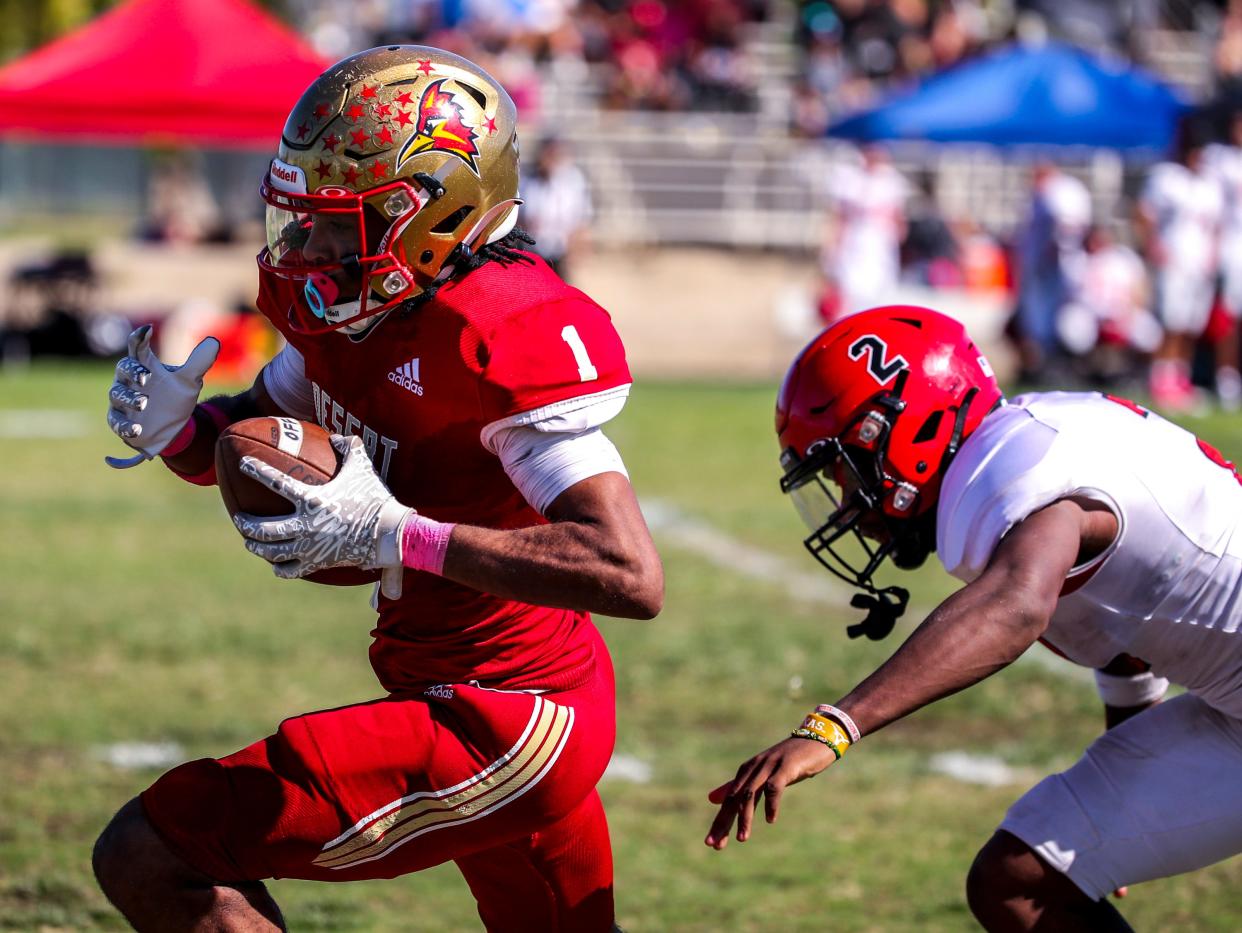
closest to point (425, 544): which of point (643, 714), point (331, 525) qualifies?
point (331, 525)

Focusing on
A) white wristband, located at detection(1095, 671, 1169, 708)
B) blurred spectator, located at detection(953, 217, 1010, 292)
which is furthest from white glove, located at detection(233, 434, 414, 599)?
blurred spectator, located at detection(953, 217, 1010, 292)

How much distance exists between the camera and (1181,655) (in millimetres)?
3168

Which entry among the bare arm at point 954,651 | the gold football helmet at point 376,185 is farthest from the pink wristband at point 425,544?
the bare arm at point 954,651

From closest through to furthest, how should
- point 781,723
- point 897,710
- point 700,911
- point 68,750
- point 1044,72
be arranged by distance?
point 897,710 → point 700,911 → point 68,750 → point 781,723 → point 1044,72

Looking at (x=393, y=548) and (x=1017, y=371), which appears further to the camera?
(x=1017, y=371)

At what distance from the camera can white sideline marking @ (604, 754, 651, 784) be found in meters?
5.44

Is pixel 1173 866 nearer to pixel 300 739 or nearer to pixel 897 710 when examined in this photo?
pixel 897 710

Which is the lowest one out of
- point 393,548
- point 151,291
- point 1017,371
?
point 151,291

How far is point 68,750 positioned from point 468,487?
310 cm

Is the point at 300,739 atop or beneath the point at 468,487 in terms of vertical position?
beneath

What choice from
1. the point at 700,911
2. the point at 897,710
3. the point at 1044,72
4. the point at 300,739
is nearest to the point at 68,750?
the point at 700,911

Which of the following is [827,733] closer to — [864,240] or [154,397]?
[154,397]

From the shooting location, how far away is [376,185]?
116 inches

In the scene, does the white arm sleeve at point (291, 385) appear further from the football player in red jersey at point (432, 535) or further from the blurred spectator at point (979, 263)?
the blurred spectator at point (979, 263)
